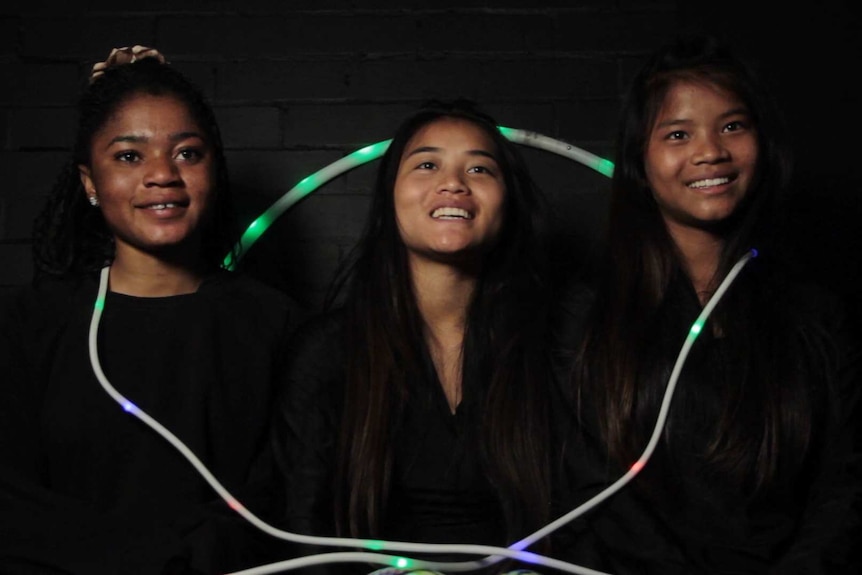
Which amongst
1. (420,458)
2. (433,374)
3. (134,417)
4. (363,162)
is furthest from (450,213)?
(134,417)

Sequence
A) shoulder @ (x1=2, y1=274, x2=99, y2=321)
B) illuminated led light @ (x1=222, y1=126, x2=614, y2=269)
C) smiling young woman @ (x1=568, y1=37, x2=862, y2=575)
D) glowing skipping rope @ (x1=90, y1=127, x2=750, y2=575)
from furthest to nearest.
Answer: illuminated led light @ (x1=222, y1=126, x2=614, y2=269) → shoulder @ (x1=2, y1=274, x2=99, y2=321) → smiling young woman @ (x1=568, y1=37, x2=862, y2=575) → glowing skipping rope @ (x1=90, y1=127, x2=750, y2=575)

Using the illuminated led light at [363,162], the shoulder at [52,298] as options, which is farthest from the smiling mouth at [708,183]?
the shoulder at [52,298]

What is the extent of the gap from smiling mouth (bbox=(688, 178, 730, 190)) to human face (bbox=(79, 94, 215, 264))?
816 mm

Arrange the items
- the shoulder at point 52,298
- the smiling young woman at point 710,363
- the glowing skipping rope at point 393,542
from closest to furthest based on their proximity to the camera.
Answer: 1. the glowing skipping rope at point 393,542
2. the smiling young woman at point 710,363
3. the shoulder at point 52,298

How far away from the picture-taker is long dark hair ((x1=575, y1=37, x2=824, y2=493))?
1.53m

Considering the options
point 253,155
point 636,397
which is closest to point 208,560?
point 636,397

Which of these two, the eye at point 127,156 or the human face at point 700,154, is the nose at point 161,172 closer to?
the eye at point 127,156

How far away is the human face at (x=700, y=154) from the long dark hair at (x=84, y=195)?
30.7 inches

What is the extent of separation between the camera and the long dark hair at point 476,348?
157 cm

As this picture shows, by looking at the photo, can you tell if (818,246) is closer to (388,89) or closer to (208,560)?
(388,89)

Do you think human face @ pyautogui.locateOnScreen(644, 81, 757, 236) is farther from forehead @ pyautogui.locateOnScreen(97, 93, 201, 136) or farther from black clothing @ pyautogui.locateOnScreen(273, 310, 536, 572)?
forehead @ pyautogui.locateOnScreen(97, 93, 201, 136)

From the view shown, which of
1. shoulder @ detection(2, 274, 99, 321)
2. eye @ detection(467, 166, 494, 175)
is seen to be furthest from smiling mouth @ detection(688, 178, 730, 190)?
shoulder @ detection(2, 274, 99, 321)

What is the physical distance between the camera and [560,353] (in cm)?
168

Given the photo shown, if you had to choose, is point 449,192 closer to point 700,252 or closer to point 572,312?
point 572,312
